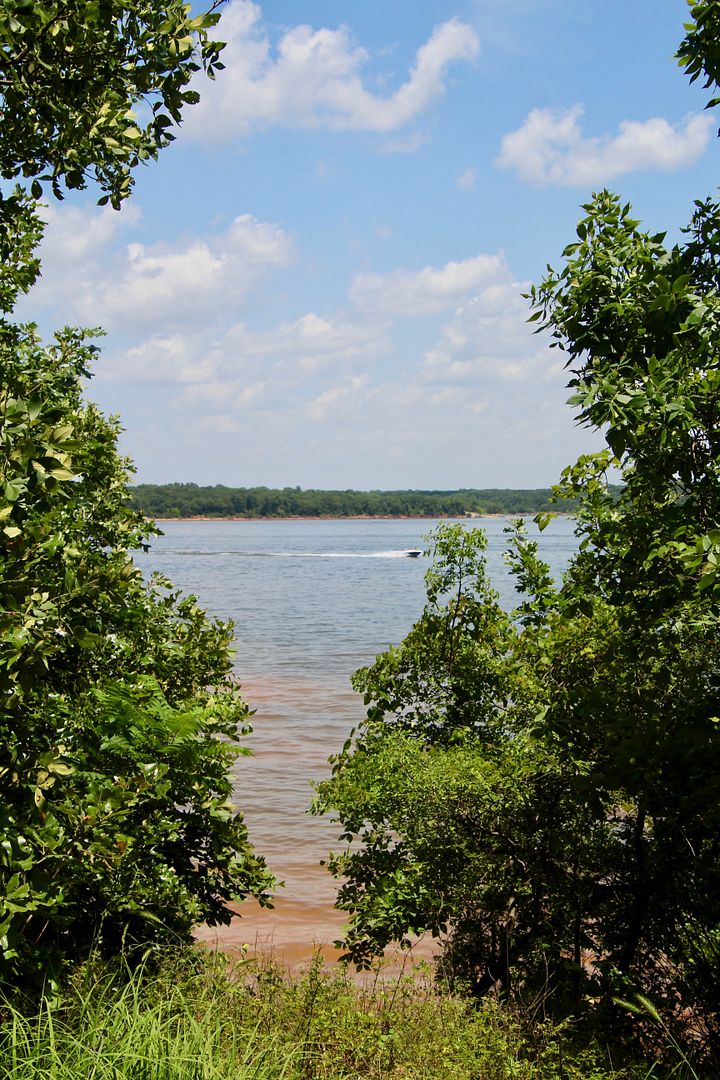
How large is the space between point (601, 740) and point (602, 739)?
0.06 feet

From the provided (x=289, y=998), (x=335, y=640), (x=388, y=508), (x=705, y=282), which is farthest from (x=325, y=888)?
(x=388, y=508)

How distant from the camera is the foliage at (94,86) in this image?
3.82 meters

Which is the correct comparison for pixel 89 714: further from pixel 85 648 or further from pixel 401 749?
pixel 401 749

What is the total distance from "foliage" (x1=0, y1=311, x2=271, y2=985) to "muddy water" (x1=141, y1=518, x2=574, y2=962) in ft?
4.65

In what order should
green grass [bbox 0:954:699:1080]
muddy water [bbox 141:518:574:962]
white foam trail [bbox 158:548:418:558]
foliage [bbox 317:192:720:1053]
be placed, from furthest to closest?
1. white foam trail [bbox 158:548:418:558]
2. muddy water [bbox 141:518:574:962]
3. foliage [bbox 317:192:720:1053]
4. green grass [bbox 0:954:699:1080]

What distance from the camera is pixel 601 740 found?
19.7ft

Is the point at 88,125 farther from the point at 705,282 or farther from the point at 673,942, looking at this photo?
the point at 673,942

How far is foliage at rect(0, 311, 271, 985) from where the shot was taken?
3.50 meters

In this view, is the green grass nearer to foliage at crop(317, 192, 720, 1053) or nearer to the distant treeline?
foliage at crop(317, 192, 720, 1053)

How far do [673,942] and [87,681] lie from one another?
3858mm

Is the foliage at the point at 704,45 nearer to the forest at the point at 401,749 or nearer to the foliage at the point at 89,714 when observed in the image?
the forest at the point at 401,749

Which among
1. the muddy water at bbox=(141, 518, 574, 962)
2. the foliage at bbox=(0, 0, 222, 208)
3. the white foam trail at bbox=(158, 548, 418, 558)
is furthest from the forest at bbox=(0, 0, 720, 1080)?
the white foam trail at bbox=(158, 548, 418, 558)

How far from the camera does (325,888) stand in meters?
11.9

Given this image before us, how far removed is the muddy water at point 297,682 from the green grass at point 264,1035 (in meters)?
2.22
